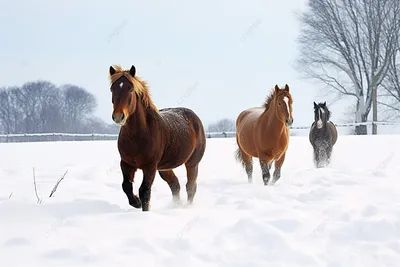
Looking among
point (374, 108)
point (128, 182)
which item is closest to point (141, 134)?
point (128, 182)

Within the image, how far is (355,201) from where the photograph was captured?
4996mm

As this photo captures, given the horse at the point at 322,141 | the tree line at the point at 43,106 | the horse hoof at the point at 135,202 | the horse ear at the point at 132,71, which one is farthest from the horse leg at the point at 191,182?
the tree line at the point at 43,106

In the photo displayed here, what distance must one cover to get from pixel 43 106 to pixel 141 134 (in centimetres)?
5174

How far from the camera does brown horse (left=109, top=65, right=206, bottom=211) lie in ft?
14.0

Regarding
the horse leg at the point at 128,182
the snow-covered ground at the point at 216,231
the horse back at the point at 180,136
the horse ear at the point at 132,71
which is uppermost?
the horse ear at the point at 132,71

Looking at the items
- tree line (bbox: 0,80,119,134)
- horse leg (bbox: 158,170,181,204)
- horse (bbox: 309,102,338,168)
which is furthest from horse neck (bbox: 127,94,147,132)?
tree line (bbox: 0,80,119,134)

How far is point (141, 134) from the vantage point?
14.7 feet

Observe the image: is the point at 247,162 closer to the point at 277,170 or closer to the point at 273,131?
the point at 277,170

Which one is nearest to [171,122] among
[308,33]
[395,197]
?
[395,197]

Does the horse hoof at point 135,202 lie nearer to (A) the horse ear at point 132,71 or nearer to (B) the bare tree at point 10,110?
(A) the horse ear at point 132,71

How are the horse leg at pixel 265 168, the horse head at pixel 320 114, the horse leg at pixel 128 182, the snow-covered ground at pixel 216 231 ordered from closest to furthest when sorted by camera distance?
the snow-covered ground at pixel 216 231
the horse leg at pixel 128 182
the horse leg at pixel 265 168
the horse head at pixel 320 114

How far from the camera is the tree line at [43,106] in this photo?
168 feet

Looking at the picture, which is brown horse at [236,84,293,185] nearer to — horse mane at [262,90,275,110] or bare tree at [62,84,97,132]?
horse mane at [262,90,275,110]

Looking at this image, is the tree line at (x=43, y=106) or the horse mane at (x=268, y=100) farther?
the tree line at (x=43, y=106)
